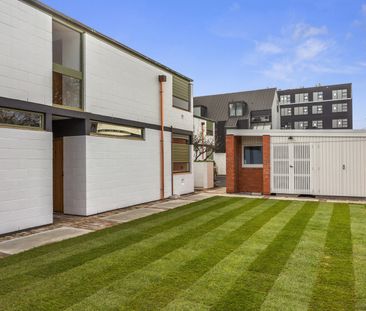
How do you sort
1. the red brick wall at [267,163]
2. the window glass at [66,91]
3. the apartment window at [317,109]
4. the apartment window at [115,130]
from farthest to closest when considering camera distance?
the apartment window at [317,109], the red brick wall at [267,163], the apartment window at [115,130], the window glass at [66,91]

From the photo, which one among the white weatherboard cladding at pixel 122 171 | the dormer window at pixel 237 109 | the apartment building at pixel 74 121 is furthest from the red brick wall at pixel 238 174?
the dormer window at pixel 237 109

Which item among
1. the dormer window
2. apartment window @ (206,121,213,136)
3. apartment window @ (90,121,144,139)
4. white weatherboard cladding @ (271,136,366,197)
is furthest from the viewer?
the dormer window

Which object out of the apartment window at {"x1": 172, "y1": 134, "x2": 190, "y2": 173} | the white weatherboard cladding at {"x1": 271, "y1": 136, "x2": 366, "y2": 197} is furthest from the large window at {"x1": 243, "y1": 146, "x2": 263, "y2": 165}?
the apartment window at {"x1": 172, "y1": 134, "x2": 190, "y2": 173}

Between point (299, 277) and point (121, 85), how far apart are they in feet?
30.3

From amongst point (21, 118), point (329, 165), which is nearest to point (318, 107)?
point (329, 165)

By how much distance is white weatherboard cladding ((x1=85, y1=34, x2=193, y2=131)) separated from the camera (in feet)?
34.3

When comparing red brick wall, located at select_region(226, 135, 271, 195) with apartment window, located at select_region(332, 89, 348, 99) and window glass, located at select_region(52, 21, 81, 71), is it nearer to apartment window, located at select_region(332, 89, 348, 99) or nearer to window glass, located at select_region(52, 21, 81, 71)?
window glass, located at select_region(52, 21, 81, 71)

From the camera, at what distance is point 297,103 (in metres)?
59.5

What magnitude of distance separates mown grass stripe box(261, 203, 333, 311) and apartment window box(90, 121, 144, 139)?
280 inches

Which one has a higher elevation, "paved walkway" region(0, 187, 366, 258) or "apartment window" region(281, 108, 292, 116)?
"apartment window" region(281, 108, 292, 116)

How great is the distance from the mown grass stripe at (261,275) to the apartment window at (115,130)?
21.8 feet

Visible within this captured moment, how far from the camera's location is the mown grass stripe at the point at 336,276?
4.01 metres

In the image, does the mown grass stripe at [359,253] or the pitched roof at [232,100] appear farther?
the pitched roof at [232,100]

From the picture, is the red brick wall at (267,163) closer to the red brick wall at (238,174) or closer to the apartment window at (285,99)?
the red brick wall at (238,174)
